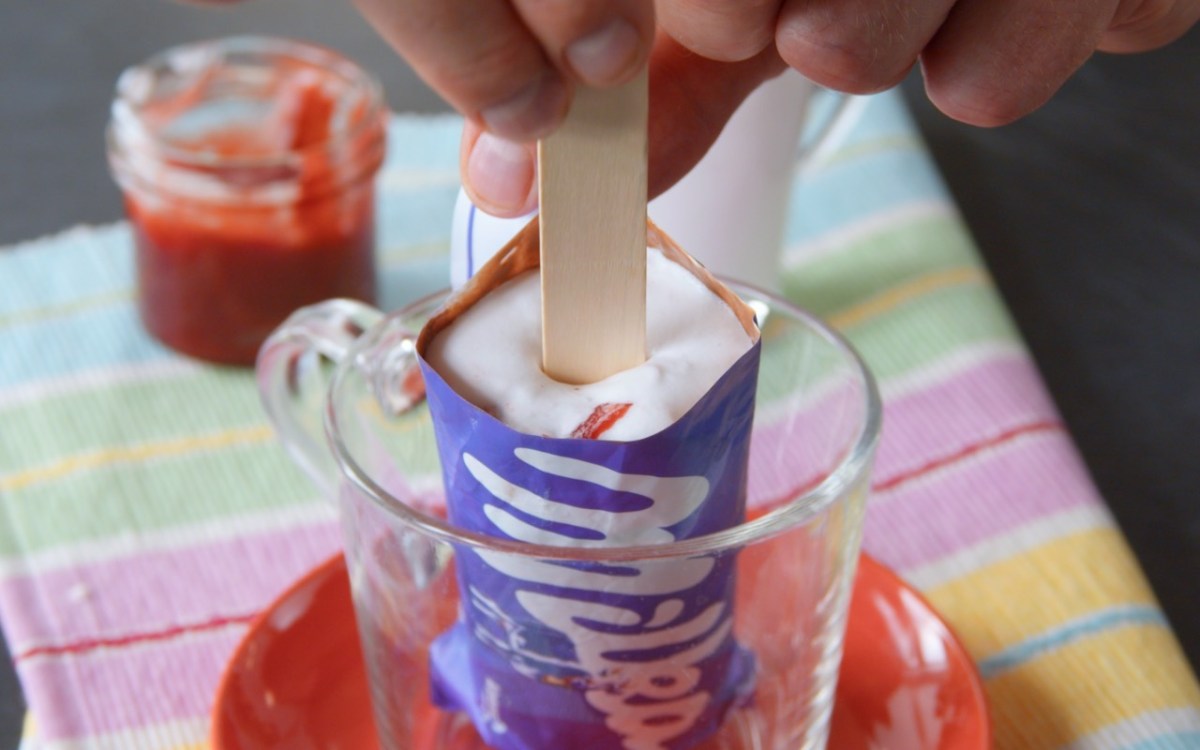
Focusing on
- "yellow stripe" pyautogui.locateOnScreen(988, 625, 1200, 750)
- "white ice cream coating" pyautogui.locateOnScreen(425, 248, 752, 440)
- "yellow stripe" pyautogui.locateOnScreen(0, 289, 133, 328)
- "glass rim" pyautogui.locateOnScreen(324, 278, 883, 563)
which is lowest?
"yellow stripe" pyautogui.locateOnScreen(0, 289, 133, 328)

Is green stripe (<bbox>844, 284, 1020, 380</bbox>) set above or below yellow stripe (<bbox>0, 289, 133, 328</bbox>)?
above

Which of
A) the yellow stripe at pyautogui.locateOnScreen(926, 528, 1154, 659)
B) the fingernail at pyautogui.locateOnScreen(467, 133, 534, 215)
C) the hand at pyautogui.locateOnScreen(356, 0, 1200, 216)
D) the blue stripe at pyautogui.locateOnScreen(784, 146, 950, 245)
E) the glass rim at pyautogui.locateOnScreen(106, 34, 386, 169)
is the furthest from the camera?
the blue stripe at pyautogui.locateOnScreen(784, 146, 950, 245)

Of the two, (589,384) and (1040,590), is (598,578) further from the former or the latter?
(1040,590)

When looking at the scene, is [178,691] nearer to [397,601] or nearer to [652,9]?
[397,601]

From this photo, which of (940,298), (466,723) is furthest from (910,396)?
(466,723)

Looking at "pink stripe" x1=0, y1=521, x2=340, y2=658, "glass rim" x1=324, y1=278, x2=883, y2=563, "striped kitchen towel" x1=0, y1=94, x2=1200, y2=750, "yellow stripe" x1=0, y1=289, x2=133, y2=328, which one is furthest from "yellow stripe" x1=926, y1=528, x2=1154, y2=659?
"yellow stripe" x1=0, y1=289, x2=133, y2=328

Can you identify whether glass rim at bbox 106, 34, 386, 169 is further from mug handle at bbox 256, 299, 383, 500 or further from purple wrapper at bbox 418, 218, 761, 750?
purple wrapper at bbox 418, 218, 761, 750

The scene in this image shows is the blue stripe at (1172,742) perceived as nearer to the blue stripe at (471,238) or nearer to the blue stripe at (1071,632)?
the blue stripe at (1071,632)

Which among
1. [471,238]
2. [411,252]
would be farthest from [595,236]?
[411,252]
